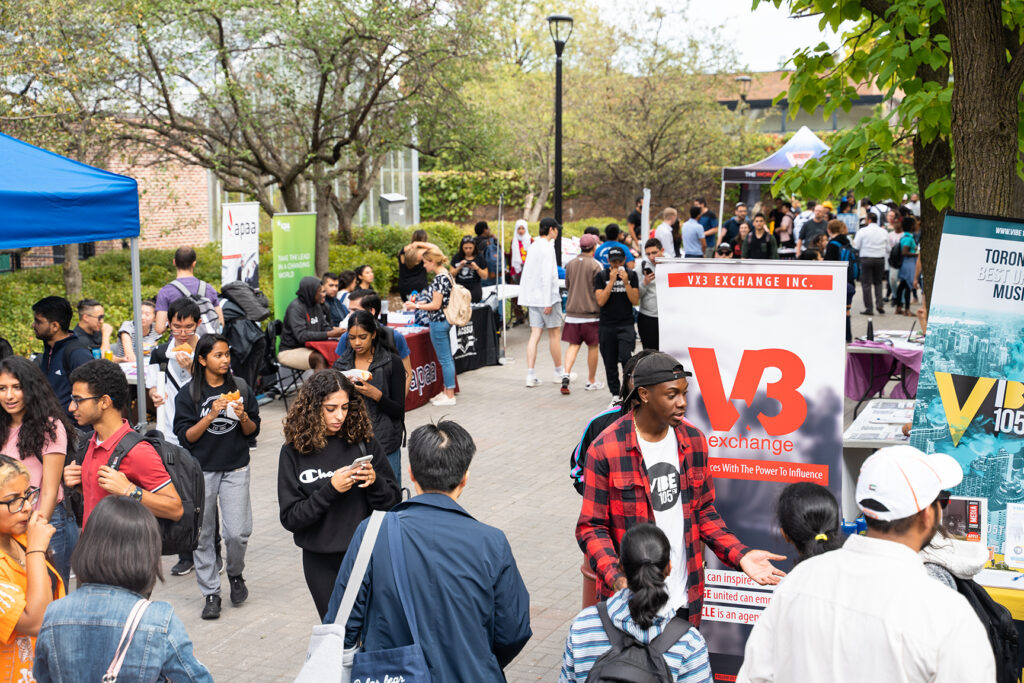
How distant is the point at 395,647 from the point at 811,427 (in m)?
2.39

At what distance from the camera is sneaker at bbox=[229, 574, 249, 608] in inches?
260

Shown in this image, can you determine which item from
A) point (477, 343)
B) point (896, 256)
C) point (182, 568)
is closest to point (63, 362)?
point (182, 568)

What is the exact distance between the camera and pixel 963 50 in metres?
5.61

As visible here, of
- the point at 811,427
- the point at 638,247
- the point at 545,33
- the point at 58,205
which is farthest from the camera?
the point at 545,33

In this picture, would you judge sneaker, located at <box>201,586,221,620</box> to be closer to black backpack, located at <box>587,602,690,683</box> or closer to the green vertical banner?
black backpack, located at <box>587,602,690,683</box>

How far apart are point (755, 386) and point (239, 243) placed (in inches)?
369

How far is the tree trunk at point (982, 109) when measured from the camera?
5547 mm

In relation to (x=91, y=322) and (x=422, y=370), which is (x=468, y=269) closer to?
(x=422, y=370)

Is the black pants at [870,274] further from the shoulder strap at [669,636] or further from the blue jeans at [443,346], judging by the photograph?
the shoulder strap at [669,636]

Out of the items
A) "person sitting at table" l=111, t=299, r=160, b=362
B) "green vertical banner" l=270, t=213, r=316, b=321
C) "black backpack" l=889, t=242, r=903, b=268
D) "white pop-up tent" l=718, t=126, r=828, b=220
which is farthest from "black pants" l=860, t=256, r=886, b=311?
"person sitting at table" l=111, t=299, r=160, b=362

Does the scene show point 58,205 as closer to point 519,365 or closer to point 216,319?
point 216,319

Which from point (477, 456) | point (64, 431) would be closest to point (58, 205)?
point (64, 431)

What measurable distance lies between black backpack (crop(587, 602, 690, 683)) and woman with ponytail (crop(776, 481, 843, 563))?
0.63 meters

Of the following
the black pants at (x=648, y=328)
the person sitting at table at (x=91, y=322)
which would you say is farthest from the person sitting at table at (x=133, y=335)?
the black pants at (x=648, y=328)
